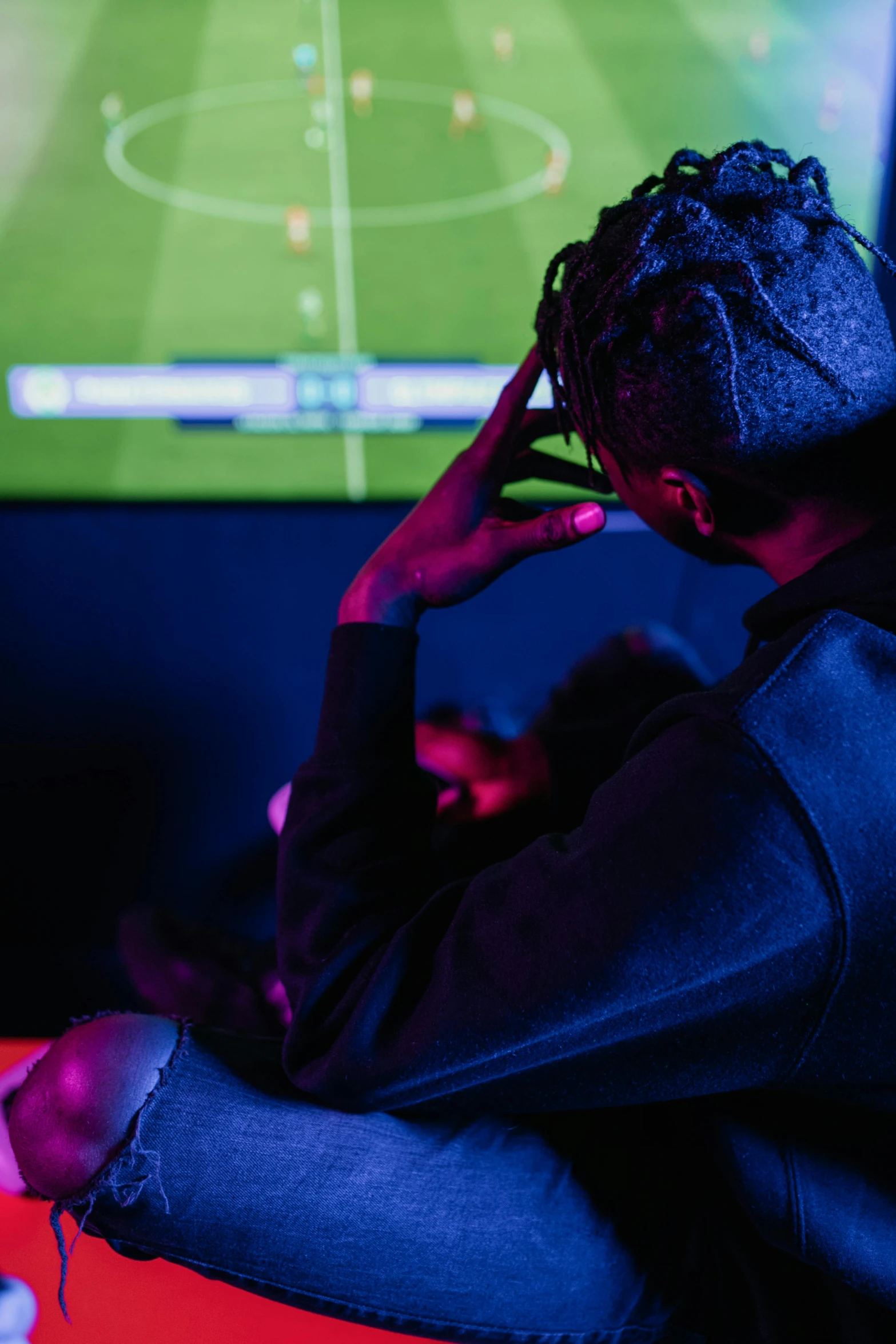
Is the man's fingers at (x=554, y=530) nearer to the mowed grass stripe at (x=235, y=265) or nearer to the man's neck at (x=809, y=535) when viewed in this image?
the man's neck at (x=809, y=535)

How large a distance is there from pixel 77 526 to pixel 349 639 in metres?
0.99

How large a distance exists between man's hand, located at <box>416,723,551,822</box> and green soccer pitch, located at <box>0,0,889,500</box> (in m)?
0.58

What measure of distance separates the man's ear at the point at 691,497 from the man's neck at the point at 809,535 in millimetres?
50

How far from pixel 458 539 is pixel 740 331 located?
43cm

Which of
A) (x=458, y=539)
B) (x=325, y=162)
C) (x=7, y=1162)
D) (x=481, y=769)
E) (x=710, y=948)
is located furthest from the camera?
(x=325, y=162)

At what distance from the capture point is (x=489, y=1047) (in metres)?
0.77

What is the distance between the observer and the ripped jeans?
34.9 inches

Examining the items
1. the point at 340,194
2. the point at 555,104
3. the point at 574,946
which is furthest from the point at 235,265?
the point at 574,946

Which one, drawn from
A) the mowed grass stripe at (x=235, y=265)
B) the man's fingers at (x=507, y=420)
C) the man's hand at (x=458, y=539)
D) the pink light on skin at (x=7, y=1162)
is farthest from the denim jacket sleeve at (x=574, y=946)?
the mowed grass stripe at (x=235, y=265)

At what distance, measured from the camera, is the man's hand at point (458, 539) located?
1088mm

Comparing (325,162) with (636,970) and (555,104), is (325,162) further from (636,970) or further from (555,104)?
(636,970)

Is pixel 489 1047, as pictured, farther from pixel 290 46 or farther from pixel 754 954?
pixel 290 46

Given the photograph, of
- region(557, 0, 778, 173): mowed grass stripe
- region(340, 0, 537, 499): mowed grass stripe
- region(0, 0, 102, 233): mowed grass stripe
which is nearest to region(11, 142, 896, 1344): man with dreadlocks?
region(340, 0, 537, 499): mowed grass stripe

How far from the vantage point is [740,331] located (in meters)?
0.78
